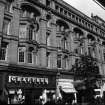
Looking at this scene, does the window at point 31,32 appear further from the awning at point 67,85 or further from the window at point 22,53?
the awning at point 67,85

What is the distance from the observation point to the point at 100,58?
43.5m

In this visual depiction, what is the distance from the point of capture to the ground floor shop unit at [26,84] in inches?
841

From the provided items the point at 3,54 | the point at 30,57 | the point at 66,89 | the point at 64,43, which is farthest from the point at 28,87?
the point at 64,43

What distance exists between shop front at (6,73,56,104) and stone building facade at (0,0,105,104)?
0.13 meters

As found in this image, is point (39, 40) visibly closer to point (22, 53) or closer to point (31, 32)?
point (31, 32)

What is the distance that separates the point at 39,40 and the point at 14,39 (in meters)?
5.23

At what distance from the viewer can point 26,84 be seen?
23.4 meters

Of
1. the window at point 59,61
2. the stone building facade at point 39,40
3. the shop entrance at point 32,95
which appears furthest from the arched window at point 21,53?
the window at point 59,61

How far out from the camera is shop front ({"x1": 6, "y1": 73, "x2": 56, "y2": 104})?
21.9 meters

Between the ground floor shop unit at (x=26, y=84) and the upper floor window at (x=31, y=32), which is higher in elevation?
the upper floor window at (x=31, y=32)

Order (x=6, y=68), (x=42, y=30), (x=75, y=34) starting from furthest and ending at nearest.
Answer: (x=75, y=34) → (x=42, y=30) → (x=6, y=68)

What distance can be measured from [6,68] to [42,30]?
9.91 m

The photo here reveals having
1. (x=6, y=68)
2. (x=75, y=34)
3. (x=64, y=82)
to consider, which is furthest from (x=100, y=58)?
(x=6, y=68)

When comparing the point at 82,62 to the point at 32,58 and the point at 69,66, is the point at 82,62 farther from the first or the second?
the point at 32,58
